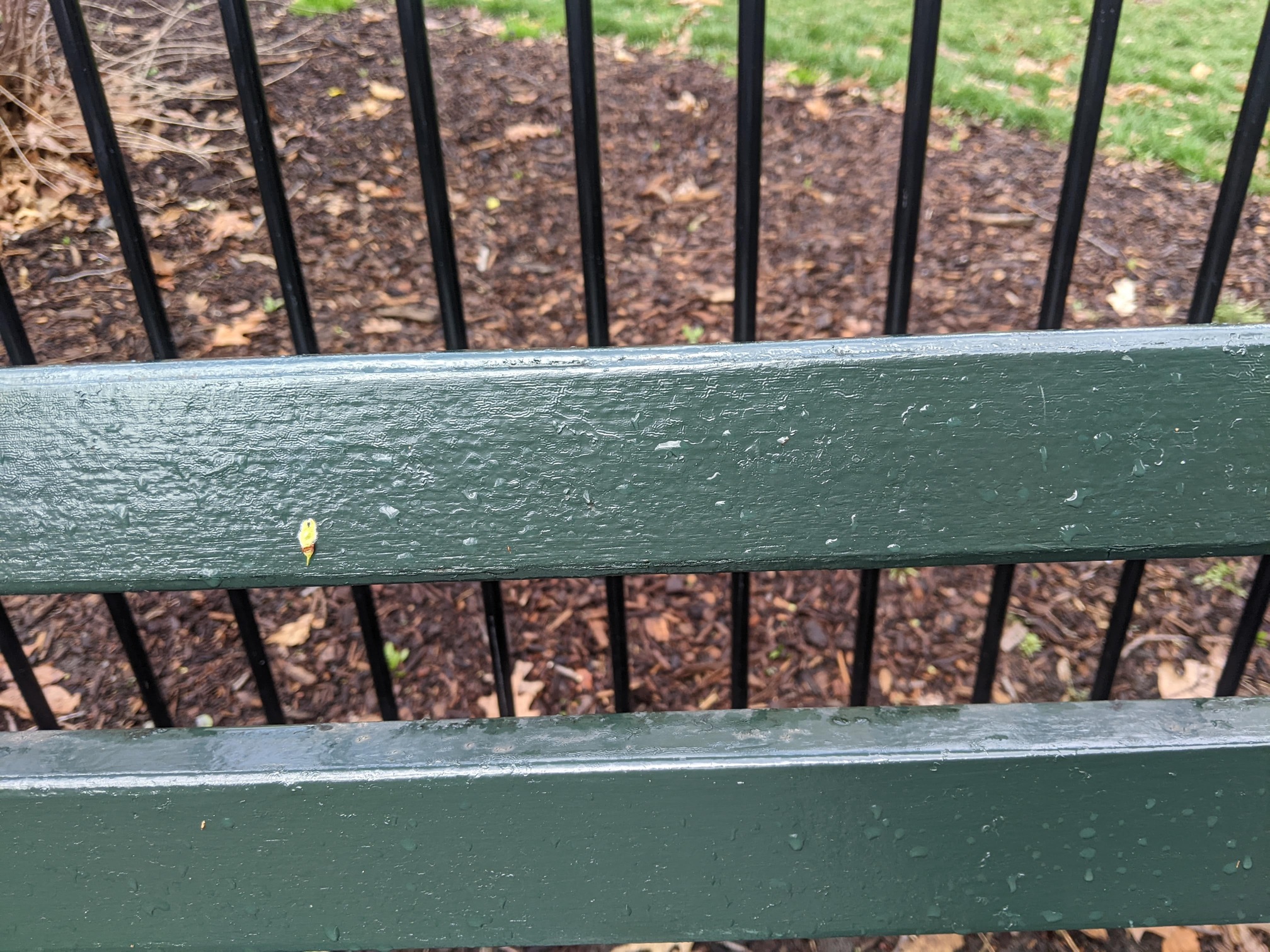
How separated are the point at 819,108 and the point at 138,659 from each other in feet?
14.0

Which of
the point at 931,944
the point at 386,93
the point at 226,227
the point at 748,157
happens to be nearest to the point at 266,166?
the point at 748,157

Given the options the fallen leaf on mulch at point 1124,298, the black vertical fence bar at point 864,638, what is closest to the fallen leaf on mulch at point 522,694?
the black vertical fence bar at point 864,638

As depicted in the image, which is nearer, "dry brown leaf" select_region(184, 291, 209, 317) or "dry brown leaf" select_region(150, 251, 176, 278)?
"dry brown leaf" select_region(184, 291, 209, 317)

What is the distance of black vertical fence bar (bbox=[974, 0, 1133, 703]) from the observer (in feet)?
3.33

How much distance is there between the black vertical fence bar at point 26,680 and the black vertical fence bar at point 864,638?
1.09m

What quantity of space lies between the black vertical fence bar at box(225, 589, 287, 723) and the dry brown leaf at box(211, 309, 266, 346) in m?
2.34

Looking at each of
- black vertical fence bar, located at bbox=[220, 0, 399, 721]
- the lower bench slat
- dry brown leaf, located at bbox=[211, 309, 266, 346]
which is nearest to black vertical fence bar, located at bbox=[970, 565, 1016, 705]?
the lower bench slat

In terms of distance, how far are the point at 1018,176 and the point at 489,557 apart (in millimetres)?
4197

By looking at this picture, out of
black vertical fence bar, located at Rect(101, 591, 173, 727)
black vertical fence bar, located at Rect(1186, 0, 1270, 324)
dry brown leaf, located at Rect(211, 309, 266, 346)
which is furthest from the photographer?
dry brown leaf, located at Rect(211, 309, 266, 346)

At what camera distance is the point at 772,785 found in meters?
1.03

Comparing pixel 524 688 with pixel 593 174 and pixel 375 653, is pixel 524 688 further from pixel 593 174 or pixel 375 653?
pixel 593 174

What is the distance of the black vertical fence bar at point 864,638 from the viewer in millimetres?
1395

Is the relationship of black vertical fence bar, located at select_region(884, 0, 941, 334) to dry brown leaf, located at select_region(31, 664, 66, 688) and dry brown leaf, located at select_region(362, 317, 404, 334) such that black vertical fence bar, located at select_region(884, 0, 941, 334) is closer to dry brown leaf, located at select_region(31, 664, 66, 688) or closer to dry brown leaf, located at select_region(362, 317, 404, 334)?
dry brown leaf, located at select_region(31, 664, 66, 688)

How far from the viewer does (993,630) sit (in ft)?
4.66
